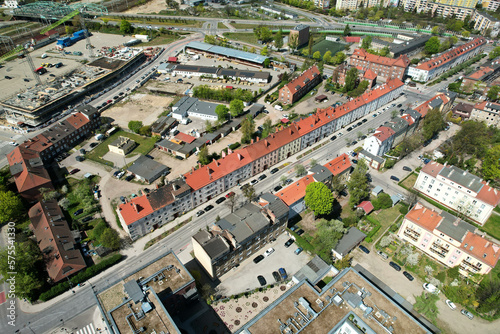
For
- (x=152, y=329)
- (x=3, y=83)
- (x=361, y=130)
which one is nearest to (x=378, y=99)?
(x=361, y=130)

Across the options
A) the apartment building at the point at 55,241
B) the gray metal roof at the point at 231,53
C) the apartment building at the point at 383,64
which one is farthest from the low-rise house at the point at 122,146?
the apartment building at the point at 383,64

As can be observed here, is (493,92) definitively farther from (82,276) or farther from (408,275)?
(82,276)

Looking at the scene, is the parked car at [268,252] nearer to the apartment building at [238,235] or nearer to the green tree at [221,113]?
the apartment building at [238,235]

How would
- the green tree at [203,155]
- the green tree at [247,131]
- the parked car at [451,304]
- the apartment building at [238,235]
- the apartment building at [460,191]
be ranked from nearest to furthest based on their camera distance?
the parked car at [451,304] → the apartment building at [238,235] → the apartment building at [460,191] → the green tree at [203,155] → the green tree at [247,131]

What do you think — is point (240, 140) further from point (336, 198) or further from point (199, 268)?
point (199, 268)

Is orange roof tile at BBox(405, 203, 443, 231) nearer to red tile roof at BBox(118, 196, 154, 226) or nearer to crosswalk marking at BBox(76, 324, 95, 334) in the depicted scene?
red tile roof at BBox(118, 196, 154, 226)

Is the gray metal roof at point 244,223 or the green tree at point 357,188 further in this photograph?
the green tree at point 357,188
